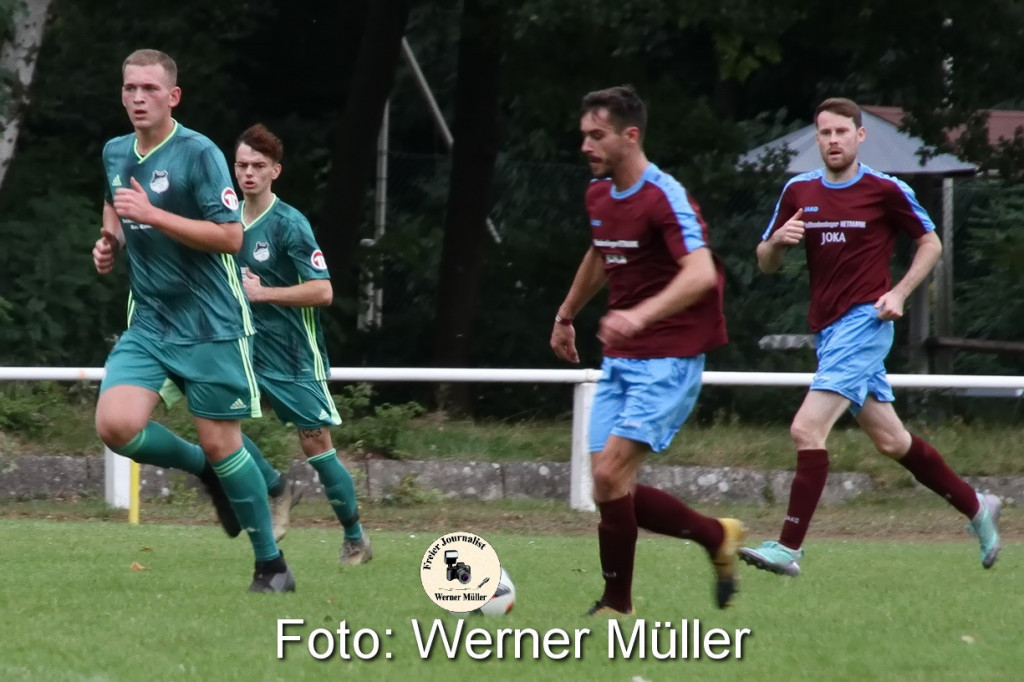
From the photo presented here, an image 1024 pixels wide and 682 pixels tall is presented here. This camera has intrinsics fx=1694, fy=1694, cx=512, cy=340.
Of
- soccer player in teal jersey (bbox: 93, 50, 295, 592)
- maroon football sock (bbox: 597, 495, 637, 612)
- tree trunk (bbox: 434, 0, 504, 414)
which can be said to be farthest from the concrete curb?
maroon football sock (bbox: 597, 495, 637, 612)

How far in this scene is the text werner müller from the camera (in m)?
5.50

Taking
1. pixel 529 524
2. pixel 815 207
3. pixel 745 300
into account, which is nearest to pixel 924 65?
pixel 745 300

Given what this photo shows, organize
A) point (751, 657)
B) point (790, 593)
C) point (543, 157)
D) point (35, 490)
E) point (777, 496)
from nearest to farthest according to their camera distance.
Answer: point (751, 657), point (790, 593), point (35, 490), point (777, 496), point (543, 157)

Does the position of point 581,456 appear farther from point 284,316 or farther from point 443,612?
point 443,612

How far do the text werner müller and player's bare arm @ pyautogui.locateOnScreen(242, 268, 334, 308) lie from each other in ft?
6.79

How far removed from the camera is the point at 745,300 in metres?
17.5

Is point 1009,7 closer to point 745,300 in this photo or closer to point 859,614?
point 745,300

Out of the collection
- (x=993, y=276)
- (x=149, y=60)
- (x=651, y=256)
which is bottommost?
(x=993, y=276)

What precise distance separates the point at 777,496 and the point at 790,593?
18.3 feet

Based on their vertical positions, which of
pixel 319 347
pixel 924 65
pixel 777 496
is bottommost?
pixel 777 496

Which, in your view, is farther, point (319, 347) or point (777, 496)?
point (777, 496)

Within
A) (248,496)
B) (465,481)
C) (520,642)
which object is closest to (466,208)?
(465,481)

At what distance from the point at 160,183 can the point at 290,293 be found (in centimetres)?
139

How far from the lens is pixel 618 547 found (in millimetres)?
6176
